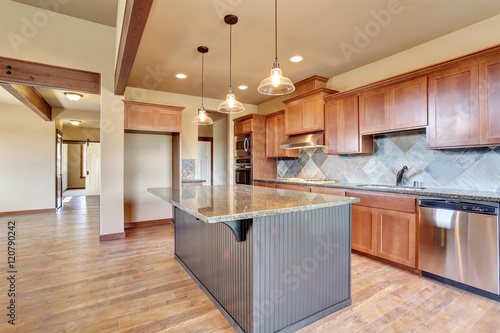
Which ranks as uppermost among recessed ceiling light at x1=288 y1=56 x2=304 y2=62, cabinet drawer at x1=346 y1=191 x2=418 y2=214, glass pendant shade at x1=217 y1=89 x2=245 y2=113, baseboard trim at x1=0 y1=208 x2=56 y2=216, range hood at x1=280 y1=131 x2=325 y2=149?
recessed ceiling light at x1=288 y1=56 x2=304 y2=62

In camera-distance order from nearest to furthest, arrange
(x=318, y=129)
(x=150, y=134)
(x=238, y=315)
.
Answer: (x=238, y=315), (x=318, y=129), (x=150, y=134)

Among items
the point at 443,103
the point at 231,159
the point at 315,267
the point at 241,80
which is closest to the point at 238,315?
the point at 315,267

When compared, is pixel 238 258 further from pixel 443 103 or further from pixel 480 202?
pixel 443 103

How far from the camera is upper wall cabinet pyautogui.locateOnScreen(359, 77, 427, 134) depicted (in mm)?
2834

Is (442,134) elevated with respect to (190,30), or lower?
lower

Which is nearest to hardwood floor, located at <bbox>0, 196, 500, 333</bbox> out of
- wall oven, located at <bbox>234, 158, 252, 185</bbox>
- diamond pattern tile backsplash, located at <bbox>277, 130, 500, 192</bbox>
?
diamond pattern tile backsplash, located at <bbox>277, 130, 500, 192</bbox>

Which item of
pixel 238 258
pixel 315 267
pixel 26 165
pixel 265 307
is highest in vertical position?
pixel 26 165

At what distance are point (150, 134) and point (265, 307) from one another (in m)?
4.26

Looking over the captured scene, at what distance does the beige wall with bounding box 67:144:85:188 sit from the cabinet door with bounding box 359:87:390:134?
13217 mm

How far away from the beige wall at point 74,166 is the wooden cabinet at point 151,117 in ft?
33.1

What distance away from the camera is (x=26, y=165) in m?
6.06

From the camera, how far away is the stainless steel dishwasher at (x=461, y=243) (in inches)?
84.6

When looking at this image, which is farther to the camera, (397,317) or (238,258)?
(397,317)

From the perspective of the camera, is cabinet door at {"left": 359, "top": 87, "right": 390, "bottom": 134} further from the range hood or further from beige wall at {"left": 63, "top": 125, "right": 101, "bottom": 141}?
beige wall at {"left": 63, "top": 125, "right": 101, "bottom": 141}
